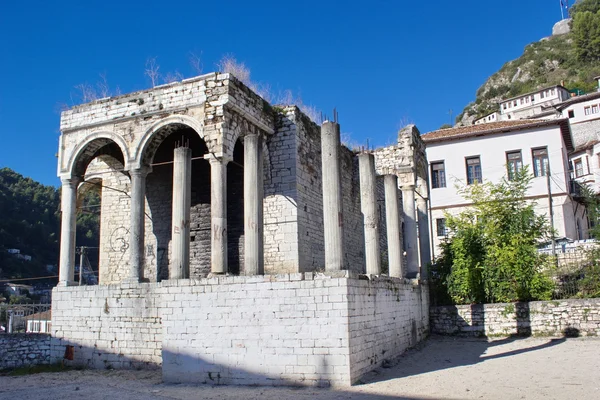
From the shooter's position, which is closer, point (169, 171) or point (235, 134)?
point (235, 134)

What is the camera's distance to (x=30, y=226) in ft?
179

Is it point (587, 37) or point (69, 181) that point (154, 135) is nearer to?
point (69, 181)

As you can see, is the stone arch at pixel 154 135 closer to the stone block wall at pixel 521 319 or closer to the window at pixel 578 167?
the stone block wall at pixel 521 319

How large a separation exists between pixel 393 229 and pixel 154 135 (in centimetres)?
705

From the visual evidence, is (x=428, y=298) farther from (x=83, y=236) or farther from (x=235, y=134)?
(x=83, y=236)

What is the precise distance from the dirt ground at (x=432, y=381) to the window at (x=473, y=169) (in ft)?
56.0

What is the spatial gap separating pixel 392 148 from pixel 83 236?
49643 millimetres

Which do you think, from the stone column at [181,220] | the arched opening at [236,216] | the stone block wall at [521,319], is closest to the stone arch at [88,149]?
the stone column at [181,220]

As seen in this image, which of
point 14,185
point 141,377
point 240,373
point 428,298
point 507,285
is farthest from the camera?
point 14,185

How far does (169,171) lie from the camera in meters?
17.0

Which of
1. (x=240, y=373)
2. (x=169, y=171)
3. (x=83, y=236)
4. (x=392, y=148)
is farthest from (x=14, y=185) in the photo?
(x=240, y=373)

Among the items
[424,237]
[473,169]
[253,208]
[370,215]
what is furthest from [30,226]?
[370,215]

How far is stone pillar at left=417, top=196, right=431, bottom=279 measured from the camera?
17234 mm

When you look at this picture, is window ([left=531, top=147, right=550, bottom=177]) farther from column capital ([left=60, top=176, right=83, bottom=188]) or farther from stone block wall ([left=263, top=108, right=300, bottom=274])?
column capital ([left=60, top=176, right=83, bottom=188])
